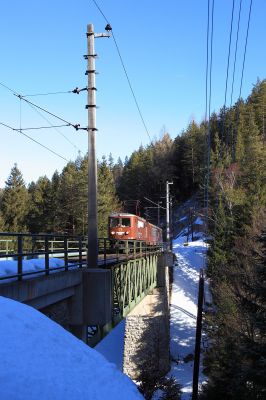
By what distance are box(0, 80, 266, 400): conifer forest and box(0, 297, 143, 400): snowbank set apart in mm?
11818

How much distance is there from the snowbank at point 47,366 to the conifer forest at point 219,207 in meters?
11.8

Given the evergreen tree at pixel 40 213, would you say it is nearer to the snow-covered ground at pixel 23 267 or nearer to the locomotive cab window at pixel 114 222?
the locomotive cab window at pixel 114 222

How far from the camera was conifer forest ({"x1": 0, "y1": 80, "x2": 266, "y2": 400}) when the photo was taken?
1988cm

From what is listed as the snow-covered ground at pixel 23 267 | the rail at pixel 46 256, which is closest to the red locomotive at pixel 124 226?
the rail at pixel 46 256

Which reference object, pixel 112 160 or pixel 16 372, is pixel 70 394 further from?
pixel 112 160

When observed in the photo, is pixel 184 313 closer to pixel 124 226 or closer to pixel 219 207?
pixel 219 207

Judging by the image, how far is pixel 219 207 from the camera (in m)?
55.8

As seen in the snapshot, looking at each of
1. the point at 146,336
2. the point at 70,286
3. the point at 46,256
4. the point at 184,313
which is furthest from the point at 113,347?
the point at 46,256

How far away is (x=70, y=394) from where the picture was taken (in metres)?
5.02

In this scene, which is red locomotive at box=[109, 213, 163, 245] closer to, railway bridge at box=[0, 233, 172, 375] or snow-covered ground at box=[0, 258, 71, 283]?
railway bridge at box=[0, 233, 172, 375]

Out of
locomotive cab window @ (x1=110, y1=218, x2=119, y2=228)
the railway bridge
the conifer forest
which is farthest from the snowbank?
locomotive cab window @ (x1=110, y1=218, x2=119, y2=228)

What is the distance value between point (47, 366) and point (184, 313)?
45.5m

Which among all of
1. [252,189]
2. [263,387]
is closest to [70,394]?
[263,387]

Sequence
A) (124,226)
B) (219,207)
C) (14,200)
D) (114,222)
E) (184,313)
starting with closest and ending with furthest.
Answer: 1. (124,226)
2. (114,222)
3. (184,313)
4. (219,207)
5. (14,200)
